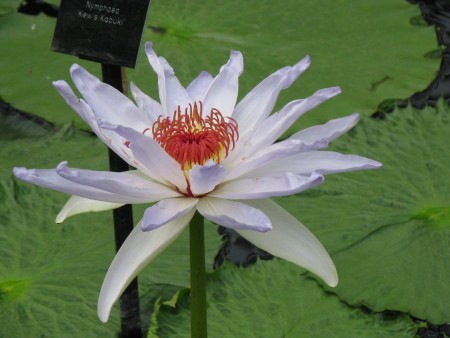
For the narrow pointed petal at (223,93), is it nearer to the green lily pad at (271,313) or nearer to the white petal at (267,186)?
the white petal at (267,186)

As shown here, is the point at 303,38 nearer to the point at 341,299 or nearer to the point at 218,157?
the point at 341,299

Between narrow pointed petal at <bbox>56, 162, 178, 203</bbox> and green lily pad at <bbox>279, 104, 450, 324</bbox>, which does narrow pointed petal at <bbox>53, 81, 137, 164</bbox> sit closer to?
narrow pointed petal at <bbox>56, 162, 178, 203</bbox>

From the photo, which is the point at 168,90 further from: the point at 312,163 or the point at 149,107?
the point at 312,163

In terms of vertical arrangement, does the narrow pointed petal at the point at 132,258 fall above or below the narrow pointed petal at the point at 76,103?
below

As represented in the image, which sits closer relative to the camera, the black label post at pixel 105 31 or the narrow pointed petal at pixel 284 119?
the narrow pointed petal at pixel 284 119

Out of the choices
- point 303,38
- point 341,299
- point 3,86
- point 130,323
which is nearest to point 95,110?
point 130,323

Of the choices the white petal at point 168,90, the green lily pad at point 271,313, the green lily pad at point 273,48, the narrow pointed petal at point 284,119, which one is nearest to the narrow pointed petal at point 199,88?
the white petal at point 168,90
